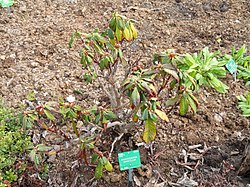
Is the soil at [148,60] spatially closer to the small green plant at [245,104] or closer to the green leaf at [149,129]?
the small green plant at [245,104]

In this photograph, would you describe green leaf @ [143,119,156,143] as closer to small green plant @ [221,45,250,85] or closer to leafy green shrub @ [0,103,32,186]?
leafy green shrub @ [0,103,32,186]

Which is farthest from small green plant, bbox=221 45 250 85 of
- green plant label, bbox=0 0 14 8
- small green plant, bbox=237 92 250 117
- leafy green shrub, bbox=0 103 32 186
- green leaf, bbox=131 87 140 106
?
green plant label, bbox=0 0 14 8

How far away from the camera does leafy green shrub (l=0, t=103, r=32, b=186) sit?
2.12m

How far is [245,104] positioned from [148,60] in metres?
0.80

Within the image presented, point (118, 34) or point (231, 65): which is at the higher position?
point (118, 34)

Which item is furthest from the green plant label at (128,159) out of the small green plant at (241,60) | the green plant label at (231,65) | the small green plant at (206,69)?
the small green plant at (241,60)

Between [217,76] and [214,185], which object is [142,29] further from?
[214,185]

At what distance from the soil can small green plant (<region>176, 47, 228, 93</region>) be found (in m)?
0.09

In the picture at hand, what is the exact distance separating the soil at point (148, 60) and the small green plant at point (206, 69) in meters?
0.09

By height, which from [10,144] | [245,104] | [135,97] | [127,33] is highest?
[127,33]

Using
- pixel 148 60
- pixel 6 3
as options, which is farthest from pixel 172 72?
pixel 6 3

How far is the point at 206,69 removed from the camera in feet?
8.84

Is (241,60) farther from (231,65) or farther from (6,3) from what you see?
(6,3)

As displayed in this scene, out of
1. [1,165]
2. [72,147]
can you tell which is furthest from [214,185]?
[1,165]
